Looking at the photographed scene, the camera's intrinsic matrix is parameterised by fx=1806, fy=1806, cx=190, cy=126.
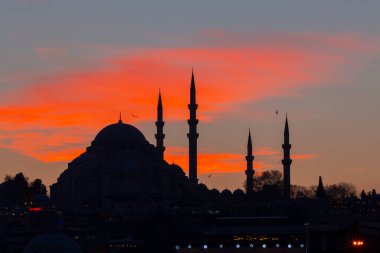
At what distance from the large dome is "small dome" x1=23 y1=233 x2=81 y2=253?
1973 inches

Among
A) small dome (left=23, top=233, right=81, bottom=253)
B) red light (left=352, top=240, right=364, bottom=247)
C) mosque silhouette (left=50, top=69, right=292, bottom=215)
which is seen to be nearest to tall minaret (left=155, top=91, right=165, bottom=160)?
mosque silhouette (left=50, top=69, right=292, bottom=215)

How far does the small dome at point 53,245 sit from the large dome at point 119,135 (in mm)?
50113

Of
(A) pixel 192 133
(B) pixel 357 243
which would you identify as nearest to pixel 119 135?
(A) pixel 192 133

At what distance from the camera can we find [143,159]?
186 metres

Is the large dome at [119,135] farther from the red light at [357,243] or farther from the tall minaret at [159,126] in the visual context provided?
the red light at [357,243]

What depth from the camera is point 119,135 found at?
186m

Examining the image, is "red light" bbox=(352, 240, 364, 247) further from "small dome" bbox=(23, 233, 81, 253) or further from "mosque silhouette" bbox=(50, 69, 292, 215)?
"mosque silhouette" bbox=(50, 69, 292, 215)

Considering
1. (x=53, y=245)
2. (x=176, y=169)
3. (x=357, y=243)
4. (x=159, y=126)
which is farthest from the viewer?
(x=176, y=169)

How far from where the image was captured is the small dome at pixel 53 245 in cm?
13268

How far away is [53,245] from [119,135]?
53.3 m

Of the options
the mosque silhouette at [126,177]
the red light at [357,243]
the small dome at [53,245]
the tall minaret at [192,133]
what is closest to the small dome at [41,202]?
the mosque silhouette at [126,177]

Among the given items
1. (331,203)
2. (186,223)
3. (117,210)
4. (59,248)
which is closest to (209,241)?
(59,248)

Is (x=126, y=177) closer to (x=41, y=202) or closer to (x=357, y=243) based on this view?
(x=41, y=202)

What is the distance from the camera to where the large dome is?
185875 millimetres
